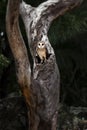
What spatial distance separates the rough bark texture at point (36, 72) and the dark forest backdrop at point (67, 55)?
0.97ft

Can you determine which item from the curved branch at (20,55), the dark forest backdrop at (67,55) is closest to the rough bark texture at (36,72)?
the curved branch at (20,55)

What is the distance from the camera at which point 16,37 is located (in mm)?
3865

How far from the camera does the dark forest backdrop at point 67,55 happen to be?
4.86 metres

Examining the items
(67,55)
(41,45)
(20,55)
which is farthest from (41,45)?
(67,55)

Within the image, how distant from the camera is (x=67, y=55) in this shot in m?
6.49

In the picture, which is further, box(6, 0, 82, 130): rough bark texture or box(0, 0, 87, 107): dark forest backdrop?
box(0, 0, 87, 107): dark forest backdrop

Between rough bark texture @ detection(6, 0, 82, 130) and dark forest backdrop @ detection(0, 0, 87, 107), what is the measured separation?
0.97ft

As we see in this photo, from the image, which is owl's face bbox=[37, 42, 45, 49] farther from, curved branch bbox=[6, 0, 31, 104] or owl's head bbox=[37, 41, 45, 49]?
curved branch bbox=[6, 0, 31, 104]

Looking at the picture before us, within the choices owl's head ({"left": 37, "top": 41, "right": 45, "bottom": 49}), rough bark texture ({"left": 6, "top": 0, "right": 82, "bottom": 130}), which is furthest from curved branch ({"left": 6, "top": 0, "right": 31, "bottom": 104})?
owl's head ({"left": 37, "top": 41, "right": 45, "bottom": 49})

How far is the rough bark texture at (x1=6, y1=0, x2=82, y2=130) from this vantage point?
381 centimetres

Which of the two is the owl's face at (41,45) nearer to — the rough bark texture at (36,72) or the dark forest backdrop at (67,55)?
the rough bark texture at (36,72)

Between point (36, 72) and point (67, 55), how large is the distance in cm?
272

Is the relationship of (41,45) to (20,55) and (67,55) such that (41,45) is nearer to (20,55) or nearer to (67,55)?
(20,55)

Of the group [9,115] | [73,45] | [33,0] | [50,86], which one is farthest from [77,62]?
[50,86]
